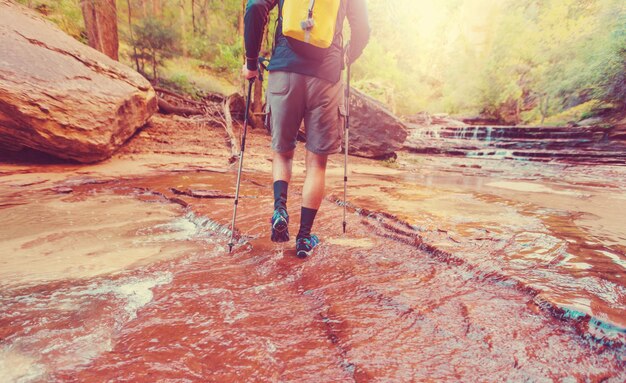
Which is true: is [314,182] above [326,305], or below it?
above

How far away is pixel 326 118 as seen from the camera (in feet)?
6.74

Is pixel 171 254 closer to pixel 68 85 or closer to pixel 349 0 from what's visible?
pixel 349 0

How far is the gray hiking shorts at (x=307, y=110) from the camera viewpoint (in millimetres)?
2004

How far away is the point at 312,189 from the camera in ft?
6.82

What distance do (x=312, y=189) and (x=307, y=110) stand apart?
550 millimetres

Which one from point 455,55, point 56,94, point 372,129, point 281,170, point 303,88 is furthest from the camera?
point 455,55

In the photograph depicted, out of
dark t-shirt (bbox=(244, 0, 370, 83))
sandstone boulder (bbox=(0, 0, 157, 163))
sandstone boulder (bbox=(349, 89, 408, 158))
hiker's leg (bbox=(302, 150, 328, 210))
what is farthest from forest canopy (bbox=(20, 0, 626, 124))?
hiker's leg (bbox=(302, 150, 328, 210))

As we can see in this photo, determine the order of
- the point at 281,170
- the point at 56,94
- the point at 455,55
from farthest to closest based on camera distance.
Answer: the point at 455,55, the point at 56,94, the point at 281,170

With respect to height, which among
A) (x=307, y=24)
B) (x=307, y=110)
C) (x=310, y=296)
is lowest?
(x=310, y=296)

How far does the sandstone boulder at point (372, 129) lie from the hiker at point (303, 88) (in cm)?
681

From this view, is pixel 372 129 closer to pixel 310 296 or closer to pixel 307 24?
pixel 307 24

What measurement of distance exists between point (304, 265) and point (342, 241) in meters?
0.50

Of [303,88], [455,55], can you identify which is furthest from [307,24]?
[455,55]

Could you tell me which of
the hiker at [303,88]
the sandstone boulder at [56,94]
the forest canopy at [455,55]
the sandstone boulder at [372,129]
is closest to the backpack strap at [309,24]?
the hiker at [303,88]
